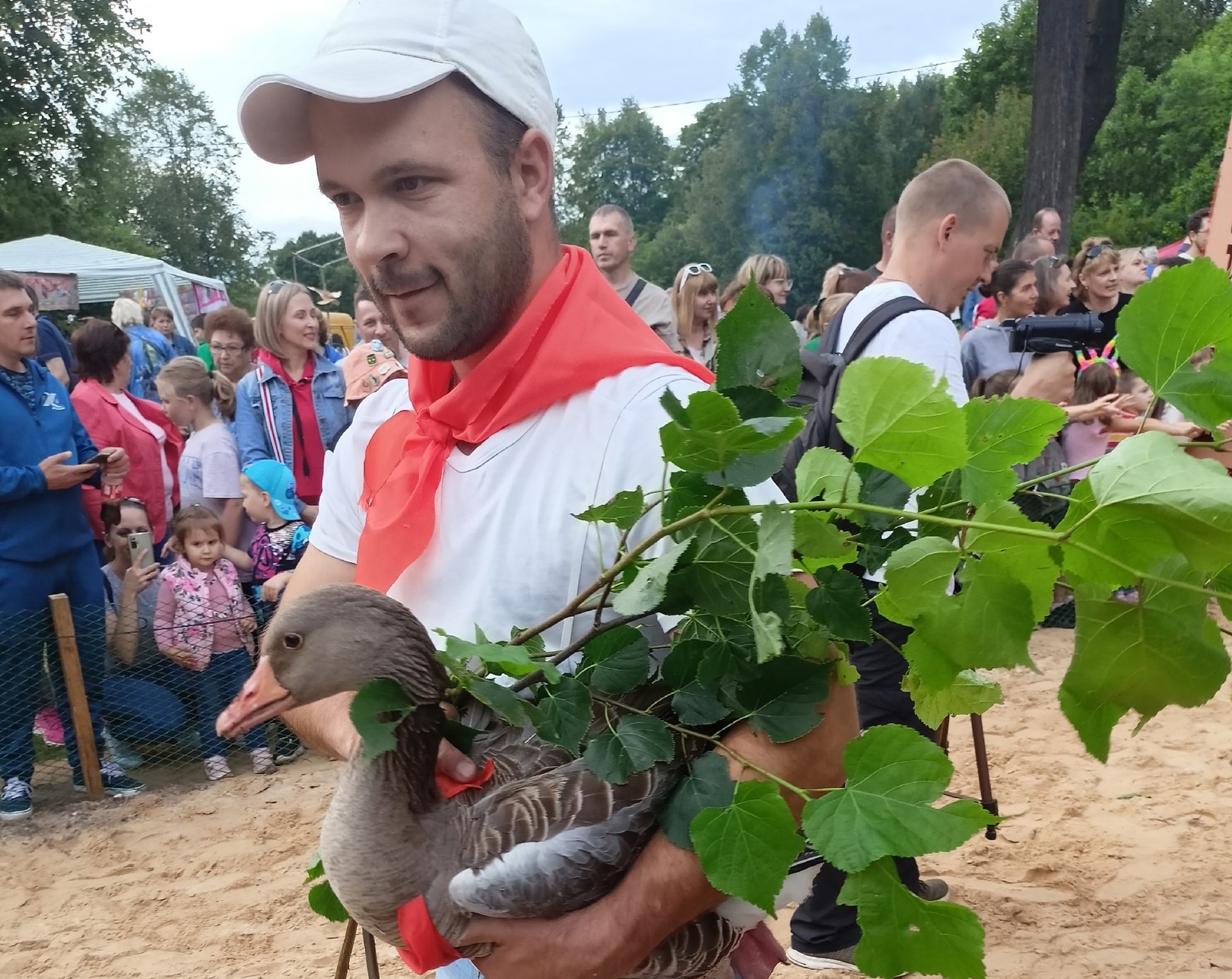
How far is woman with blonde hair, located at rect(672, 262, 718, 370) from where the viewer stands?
7461mm

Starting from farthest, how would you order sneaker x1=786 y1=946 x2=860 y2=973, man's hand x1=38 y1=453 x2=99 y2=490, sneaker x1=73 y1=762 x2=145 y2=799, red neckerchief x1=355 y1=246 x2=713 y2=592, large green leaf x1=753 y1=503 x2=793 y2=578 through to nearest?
sneaker x1=73 y1=762 x2=145 y2=799 < man's hand x1=38 y1=453 x2=99 y2=490 < sneaker x1=786 y1=946 x2=860 y2=973 < red neckerchief x1=355 y1=246 x2=713 y2=592 < large green leaf x1=753 y1=503 x2=793 y2=578

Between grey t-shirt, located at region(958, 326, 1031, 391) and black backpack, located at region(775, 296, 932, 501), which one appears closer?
black backpack, located at region(775, 296, 932, 501)

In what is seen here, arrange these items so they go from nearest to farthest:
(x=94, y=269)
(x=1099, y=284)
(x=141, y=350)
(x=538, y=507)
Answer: (x=538, y=507) → (x=1099, y=284) → (x=141, y=350) → (x=94, y=269)

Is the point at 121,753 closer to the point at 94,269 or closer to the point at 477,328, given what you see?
the point at 477,328

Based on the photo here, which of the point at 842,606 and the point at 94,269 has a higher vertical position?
the point at 94,269

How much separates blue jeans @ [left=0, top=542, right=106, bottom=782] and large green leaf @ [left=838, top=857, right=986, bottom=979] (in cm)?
496

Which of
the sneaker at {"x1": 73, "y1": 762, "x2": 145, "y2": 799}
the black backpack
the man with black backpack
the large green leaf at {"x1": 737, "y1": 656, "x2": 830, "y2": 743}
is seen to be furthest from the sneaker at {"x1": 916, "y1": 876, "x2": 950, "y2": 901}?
the sneaker at {"x1": 73, "y1": 762, "x2": 145, "y2": 799}

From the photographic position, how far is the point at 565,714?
1.19m

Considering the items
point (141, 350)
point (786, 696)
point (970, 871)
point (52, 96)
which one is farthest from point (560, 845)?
point (52, 96)

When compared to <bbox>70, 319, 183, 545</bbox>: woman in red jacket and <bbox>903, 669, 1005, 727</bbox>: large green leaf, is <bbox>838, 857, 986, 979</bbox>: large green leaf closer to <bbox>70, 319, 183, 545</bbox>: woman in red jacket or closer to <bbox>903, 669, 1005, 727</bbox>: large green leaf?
<bbox>903, 669, 1005, 727</bbox>: large green leaf

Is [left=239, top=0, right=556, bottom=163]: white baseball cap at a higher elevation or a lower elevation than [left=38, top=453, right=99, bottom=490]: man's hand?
higher

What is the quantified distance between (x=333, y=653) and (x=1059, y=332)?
4.66m

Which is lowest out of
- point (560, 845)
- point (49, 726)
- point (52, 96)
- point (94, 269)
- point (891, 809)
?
point (49, 726)

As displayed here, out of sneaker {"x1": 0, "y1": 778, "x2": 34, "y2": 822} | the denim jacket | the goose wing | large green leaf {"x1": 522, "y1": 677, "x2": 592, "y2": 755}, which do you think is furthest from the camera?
the denim jacket
